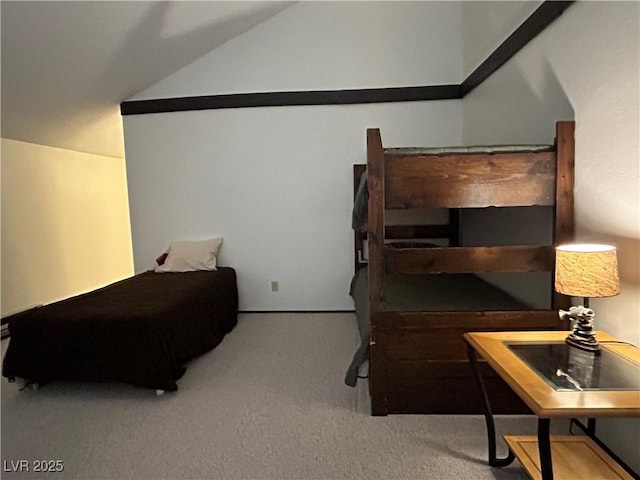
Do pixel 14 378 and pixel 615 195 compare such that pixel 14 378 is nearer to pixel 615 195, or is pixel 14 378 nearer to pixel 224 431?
pixel 224 431

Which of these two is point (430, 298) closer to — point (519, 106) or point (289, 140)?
point (519, 106)

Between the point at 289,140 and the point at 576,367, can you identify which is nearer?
the point at 576,367

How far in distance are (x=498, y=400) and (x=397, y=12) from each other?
3512mm

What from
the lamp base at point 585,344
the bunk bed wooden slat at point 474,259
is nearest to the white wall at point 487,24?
the bunk bed wooden slat at point 474,259

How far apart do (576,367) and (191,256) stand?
11.2 ft

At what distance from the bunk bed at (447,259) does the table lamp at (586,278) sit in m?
0.46

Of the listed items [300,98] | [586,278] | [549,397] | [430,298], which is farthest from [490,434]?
[300,98]

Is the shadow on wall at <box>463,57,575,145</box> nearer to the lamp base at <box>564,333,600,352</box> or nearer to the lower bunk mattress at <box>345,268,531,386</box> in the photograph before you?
the lower bunk mattress at <box>345,268,531,386</box>

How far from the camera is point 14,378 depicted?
261 centimetres

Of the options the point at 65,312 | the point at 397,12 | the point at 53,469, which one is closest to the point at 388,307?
the point at 53,469

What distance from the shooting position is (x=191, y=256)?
4.09 metres

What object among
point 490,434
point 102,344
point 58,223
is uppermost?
point 58,223

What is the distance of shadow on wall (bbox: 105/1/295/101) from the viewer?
10.2ft

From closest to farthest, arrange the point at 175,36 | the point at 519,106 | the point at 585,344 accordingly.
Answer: the point at 585,344 → the point at 519,106 → the point at 175,36
